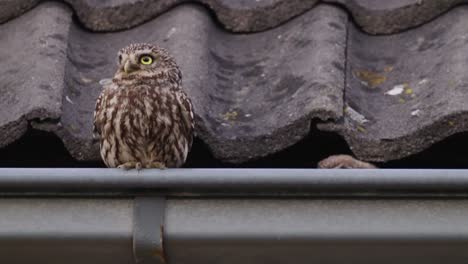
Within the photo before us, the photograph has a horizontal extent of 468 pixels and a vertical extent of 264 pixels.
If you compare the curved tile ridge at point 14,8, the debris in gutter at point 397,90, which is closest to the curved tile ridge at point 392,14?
the debris in gutter at point 397,90

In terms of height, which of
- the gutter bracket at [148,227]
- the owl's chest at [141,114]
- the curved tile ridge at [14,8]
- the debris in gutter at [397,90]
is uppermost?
the debris in gutter at [397,90]

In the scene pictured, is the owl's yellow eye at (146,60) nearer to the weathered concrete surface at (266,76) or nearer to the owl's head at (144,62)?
the owl's head at (144,62)

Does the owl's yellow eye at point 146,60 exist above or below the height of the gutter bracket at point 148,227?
below

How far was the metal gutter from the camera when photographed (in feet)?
9.22

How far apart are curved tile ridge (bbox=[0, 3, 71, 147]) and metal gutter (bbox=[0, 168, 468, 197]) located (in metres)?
0.38

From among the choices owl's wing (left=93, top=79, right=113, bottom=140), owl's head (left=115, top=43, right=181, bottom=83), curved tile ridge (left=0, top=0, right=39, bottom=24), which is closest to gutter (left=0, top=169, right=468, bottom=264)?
owl's wing (left=93, top=79, right=113, bottom=140)

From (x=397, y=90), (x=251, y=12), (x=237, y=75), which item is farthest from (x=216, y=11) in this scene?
(x=397, y=90)

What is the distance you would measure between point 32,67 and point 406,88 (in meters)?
1.07

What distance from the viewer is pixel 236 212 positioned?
9.39 feet

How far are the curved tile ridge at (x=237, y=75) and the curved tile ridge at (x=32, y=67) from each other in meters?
0.06

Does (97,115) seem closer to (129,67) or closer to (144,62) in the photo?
(129,67)

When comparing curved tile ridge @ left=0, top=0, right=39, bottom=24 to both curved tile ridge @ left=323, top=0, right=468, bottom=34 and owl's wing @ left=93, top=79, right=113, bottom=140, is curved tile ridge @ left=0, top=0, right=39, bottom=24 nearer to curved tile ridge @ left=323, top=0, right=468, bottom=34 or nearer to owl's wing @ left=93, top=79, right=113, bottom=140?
owl's wing @ left=93, top=79, right=113, bottom=140

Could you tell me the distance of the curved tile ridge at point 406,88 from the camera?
323cm

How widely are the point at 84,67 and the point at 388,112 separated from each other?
93 centimetres
